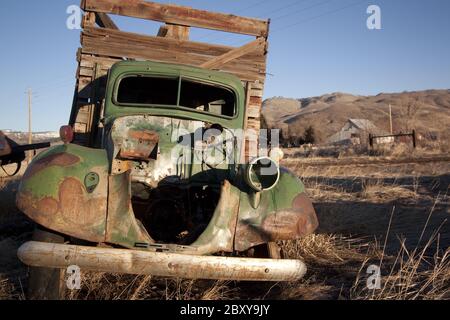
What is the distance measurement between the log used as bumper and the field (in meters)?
0.42

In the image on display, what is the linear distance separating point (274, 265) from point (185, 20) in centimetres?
468

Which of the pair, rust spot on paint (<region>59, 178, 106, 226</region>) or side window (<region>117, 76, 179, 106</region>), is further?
side window (<region>117, 76, 179, 106</region>)

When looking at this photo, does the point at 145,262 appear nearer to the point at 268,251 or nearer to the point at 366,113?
the point at 268,251

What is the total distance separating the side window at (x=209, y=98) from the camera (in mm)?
5059

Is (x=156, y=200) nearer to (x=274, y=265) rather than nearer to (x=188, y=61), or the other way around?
(x=274, y=265)

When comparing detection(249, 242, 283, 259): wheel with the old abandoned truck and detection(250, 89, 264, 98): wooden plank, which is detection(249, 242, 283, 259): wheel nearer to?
the old abandoned truck

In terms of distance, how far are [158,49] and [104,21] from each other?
2.86 feet

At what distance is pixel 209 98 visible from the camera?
5.29m

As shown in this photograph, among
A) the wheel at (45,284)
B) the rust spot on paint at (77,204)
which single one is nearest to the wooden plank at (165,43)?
the rust spot on paint at (77,204)

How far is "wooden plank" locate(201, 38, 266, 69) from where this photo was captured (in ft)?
21.0

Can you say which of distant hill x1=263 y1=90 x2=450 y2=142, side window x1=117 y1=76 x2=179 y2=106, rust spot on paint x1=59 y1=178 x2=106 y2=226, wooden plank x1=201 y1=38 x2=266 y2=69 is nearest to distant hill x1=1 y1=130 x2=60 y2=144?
distant hill x1=263 y1=90 x2=450 y2=142

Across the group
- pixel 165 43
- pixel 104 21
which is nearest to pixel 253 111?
pixel 165 43

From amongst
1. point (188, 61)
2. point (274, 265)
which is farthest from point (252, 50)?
point (274, 265)

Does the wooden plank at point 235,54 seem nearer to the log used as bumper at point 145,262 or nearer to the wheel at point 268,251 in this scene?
the wheel at point 268,251
